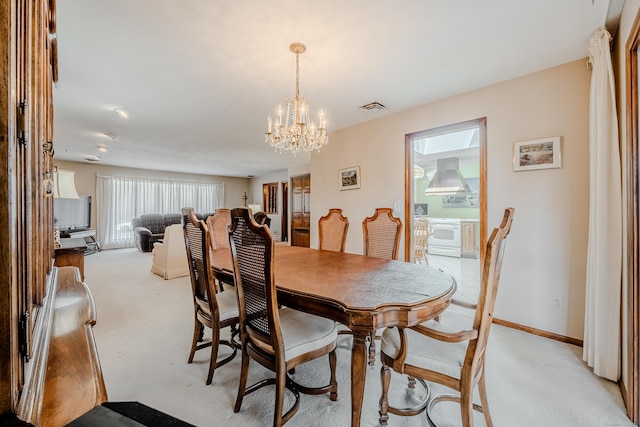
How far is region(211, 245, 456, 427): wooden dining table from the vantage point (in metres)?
1.21

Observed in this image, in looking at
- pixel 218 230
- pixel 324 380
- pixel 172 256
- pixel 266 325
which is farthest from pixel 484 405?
pixel 172 256

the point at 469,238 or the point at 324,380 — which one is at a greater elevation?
the point at 469,238

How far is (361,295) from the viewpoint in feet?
4.36

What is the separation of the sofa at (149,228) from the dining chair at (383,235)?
6468mm

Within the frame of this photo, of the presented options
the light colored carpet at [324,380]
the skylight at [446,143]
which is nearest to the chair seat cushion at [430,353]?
the light colored carpet at [324,380]

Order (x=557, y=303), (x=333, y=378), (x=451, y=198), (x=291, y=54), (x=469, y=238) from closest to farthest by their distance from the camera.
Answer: (x=333, y=378)
(x=291, y=54)
(x=557, y=303)
(x=469, y=238)
(x=451, y=198)

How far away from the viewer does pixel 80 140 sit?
4.90 metres

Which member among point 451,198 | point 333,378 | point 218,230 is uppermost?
point 451,198

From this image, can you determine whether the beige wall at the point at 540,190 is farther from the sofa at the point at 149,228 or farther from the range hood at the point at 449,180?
the sofa at the point at 149,228

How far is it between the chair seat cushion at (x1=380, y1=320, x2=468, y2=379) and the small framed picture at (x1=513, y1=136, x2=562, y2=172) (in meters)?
2.00

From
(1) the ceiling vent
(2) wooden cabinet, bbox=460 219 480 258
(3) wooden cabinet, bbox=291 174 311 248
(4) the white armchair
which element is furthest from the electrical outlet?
(3) wooden cabinet, bbox=291 174 311 248

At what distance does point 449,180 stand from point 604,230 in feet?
14.9

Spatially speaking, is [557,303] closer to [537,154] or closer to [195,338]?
[537,154]

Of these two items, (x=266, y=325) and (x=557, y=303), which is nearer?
(x=266, y=325)
